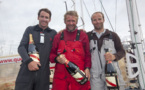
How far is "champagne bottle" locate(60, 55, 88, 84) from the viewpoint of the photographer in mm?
1831

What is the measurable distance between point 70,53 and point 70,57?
0.07 meters

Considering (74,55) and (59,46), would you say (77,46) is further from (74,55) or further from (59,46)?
(59,46)

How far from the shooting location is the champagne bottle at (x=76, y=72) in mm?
1831

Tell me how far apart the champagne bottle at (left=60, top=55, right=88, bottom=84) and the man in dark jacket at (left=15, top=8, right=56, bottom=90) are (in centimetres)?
52

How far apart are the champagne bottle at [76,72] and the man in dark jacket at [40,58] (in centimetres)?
52

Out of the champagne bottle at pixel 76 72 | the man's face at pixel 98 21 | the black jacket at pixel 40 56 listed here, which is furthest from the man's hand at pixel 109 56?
the black jacket at pixel 40 56

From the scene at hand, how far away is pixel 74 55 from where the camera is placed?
2.03m

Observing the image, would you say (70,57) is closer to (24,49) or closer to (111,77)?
(111,77)

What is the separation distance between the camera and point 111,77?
6.28 ft

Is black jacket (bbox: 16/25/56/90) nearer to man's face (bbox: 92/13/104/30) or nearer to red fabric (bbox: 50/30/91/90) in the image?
red fabric (bbox: 50/30/91/90)

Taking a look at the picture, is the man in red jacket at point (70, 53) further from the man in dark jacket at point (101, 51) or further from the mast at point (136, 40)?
the mast at point (136, 40)

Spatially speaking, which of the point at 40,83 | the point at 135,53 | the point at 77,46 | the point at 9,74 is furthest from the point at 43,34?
the point at 9,74

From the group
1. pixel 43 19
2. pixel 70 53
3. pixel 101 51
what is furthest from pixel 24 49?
pixel 101 51

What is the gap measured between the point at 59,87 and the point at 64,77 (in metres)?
0.19
